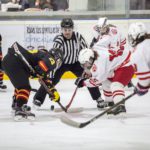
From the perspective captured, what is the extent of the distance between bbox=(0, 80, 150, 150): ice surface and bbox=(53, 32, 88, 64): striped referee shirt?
452mm

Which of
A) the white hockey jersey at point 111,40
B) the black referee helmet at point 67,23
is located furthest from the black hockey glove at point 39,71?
the white hockey jersey at point 111,40

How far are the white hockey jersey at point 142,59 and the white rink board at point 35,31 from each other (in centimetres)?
389

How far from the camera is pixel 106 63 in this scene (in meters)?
5.02

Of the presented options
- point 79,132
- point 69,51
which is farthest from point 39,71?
point 69,51

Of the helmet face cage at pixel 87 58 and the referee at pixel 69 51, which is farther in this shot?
the referee at pixel 69 51

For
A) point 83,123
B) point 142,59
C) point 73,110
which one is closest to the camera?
point 142,59

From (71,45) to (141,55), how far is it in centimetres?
209

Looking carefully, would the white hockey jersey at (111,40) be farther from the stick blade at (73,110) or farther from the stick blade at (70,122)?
the stick blade at (70,122)

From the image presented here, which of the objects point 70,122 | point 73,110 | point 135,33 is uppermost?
point 135,33

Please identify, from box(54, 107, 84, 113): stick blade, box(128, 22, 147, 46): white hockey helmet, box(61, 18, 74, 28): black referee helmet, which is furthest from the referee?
box(128, 22, 147, 46): white hockey helmet

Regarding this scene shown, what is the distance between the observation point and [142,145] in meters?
3.94

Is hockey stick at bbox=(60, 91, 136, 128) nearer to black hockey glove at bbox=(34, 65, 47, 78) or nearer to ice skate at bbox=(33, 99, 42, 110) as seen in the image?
black hockey glove at bbox=(34, 65, 47, 78)

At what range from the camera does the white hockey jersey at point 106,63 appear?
4.97m

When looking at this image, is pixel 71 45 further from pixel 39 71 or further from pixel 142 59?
pixel 142 59
